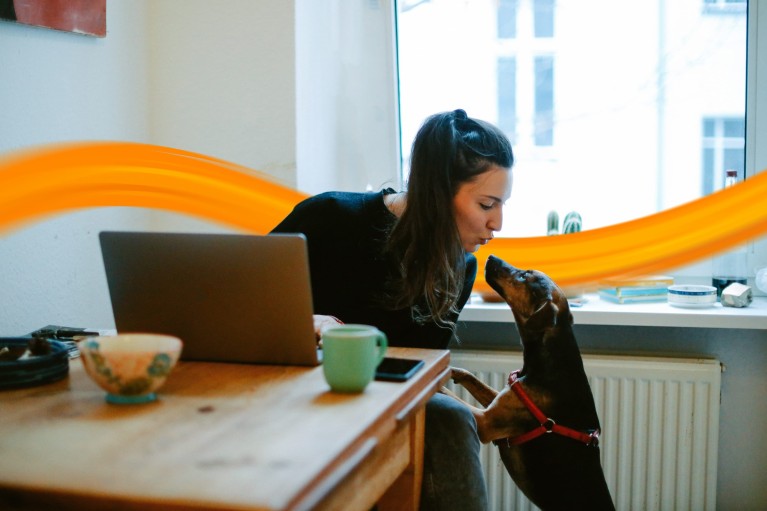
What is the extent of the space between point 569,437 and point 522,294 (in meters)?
0.40

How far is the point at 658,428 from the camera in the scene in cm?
226

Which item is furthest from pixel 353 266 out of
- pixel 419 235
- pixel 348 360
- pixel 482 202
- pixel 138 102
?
pixel 138 102

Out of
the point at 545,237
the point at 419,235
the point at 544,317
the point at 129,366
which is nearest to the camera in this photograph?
the point at 129,366

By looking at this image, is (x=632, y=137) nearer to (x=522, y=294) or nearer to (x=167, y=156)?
(x=522, y=294)

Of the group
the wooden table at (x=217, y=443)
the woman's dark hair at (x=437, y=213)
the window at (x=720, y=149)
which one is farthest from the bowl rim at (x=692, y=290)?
the wooden table at (x=217, y=443)

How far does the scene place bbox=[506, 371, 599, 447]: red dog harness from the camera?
174 cm

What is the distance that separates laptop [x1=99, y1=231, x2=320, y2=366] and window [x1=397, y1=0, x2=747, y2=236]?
1496mm

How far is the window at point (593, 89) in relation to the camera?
95.5 inches

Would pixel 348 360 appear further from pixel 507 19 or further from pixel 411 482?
pixel 507 19

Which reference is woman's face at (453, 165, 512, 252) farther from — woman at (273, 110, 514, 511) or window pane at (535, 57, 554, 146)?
window pane at (535, 57, 554, 146)

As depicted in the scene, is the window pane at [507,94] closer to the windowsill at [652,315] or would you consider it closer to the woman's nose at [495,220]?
the windowsill at [652,315]

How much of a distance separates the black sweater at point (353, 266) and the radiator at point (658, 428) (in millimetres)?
693

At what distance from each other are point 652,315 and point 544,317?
475 millimetres

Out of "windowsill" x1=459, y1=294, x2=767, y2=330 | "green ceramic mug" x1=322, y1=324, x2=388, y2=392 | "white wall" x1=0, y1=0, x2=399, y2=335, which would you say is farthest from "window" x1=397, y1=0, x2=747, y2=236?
"green ceramic mug" x1=322, y1=324, x2=388, y2=392
